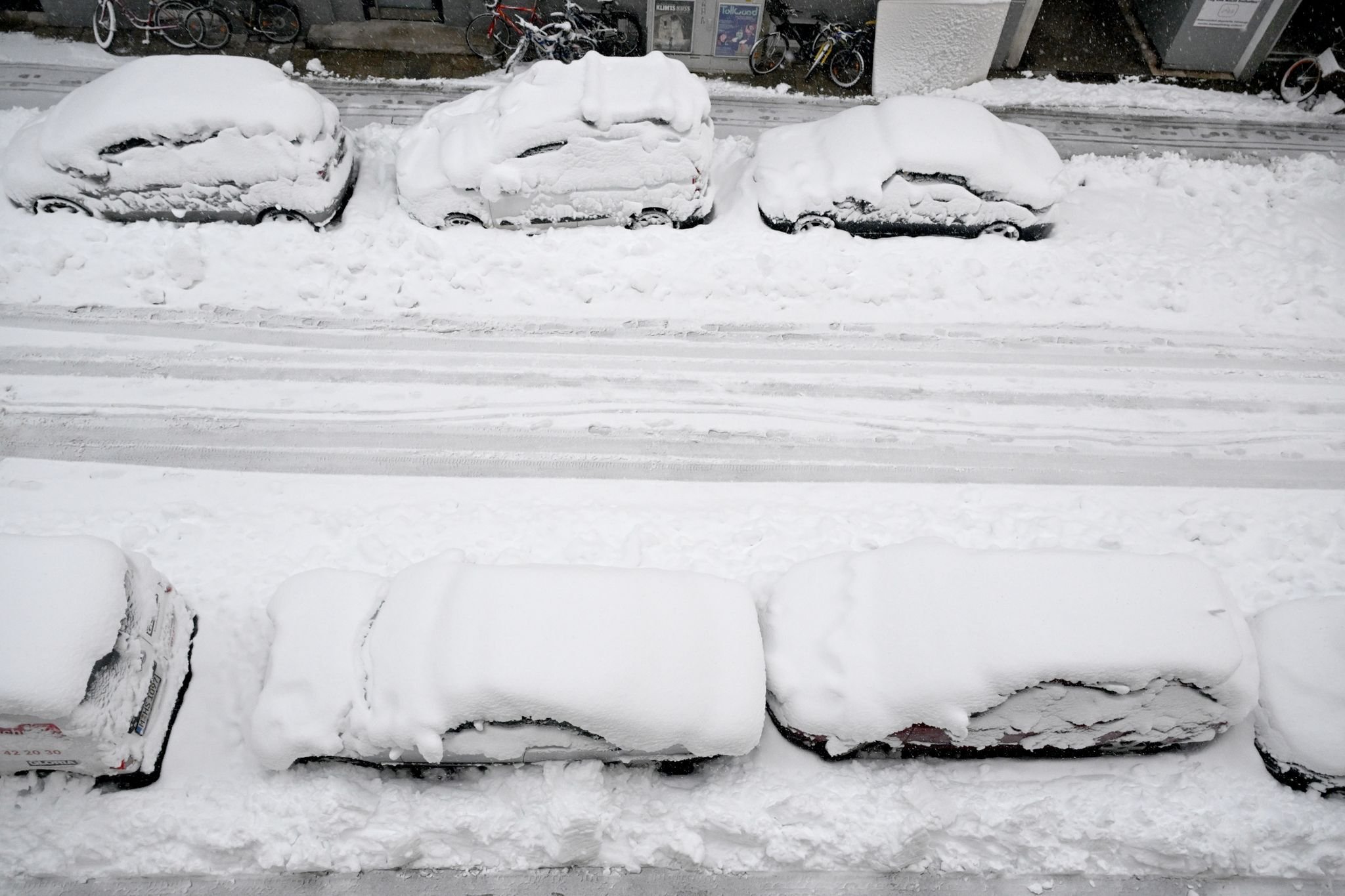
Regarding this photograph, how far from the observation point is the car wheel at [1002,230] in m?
9.79

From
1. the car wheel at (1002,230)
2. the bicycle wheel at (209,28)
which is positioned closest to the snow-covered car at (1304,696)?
the car wheel at (1002,230)

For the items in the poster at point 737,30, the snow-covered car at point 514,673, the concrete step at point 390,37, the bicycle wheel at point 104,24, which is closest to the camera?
the snow-covered car at point 514,673

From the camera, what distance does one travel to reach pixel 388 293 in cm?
915

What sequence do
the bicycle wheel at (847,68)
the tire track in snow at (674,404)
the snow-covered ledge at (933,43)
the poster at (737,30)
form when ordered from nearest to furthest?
the tire track in snow at (674,404)
the snow-covered ledge at (933,43)
the poster at (737,30)
the bicycle wheel at (847,68)

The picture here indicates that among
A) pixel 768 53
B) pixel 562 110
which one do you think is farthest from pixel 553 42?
pixel 562 110

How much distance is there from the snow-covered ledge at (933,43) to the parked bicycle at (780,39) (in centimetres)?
116

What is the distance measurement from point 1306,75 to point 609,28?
439 inches

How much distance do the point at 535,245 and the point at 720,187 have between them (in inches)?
105

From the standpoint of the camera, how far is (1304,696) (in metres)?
5.93

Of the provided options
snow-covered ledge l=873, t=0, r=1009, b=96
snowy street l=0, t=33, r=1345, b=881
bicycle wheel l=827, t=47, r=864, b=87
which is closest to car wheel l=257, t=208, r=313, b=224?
snowy street l=0, t=33, r=1345, b=881

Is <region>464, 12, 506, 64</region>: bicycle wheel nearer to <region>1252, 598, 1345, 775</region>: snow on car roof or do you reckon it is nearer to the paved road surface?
the paved road surface

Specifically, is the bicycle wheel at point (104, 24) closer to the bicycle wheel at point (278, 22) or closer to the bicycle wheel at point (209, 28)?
the bicycle wheel at point (209, 28)

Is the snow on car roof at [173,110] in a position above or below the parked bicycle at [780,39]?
above

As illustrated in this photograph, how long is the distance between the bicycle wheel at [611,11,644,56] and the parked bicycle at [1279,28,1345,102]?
1034 centimetres
